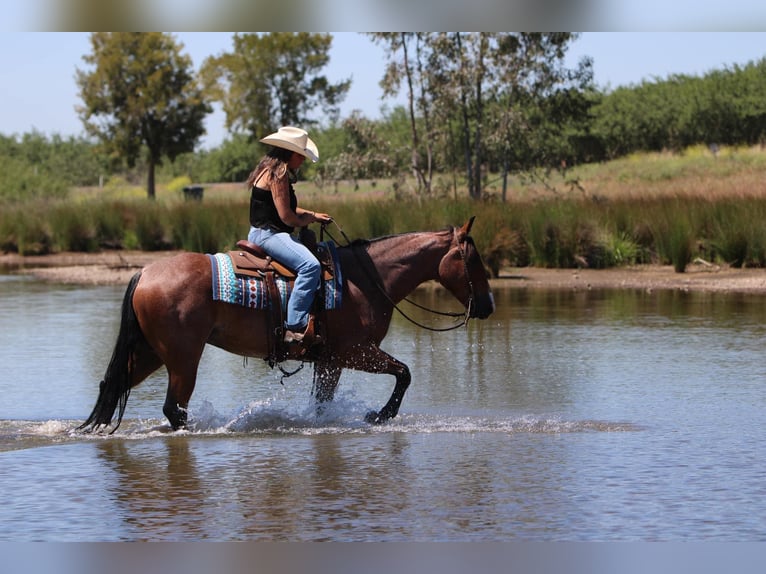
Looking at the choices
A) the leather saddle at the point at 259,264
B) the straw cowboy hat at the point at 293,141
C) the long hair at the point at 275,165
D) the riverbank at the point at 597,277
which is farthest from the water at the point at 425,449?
the riverbank at the point at 597,277

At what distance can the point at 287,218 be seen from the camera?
30.2 feet

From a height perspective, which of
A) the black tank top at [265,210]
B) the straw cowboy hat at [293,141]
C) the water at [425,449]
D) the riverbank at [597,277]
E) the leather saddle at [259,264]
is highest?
the straw cowboy hat at [293,141]

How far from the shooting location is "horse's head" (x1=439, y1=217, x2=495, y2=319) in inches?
387

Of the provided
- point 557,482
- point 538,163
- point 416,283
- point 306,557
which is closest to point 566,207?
point 538,163

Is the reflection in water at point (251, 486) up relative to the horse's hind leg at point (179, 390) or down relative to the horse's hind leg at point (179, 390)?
down

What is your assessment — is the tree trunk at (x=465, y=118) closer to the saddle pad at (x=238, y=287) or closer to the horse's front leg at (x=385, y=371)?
the horse's front leg at (x=385, y=371)

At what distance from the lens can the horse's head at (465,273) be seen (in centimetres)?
982

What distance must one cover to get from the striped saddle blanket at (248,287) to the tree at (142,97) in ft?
148

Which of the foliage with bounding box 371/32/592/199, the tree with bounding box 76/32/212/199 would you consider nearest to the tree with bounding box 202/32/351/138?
the tree with bounding box 76/32/212/199

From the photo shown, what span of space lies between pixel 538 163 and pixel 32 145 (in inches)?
1881

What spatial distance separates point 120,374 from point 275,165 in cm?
182

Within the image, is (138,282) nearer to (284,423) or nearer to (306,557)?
(284,423)

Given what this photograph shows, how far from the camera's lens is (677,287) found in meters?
20.9
